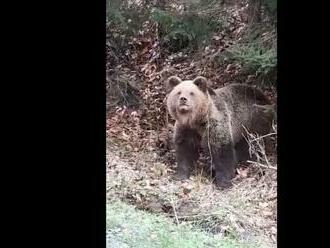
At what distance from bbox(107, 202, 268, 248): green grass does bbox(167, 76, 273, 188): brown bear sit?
22 cm

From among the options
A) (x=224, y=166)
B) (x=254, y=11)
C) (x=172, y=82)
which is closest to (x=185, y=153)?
(x=224, y=166)

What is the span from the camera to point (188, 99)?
1920mm

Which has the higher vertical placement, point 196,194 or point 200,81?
point 200,81

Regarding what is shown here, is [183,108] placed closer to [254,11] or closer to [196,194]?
[196,194]

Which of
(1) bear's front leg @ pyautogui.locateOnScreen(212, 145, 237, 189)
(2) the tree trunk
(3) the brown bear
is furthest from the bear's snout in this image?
(2) the tree trunk

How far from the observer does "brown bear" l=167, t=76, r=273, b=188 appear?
1906 millimetres

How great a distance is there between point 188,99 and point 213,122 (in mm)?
156

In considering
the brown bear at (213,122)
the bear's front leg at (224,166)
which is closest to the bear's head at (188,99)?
the brown bear at (213,122)

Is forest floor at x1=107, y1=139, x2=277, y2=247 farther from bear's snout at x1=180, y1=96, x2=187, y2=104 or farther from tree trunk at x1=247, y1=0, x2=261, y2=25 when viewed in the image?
tree trunk at x1=247, y1=0, x2=261, y2=25

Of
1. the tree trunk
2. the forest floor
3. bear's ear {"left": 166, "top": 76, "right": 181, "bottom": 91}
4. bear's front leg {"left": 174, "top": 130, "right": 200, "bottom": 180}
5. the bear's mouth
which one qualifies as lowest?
the forest floor

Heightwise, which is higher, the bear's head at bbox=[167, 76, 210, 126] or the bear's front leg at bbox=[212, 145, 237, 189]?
the bear's head at bbox=[167, 76, 210, 126]

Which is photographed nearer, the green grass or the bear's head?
the green grass
